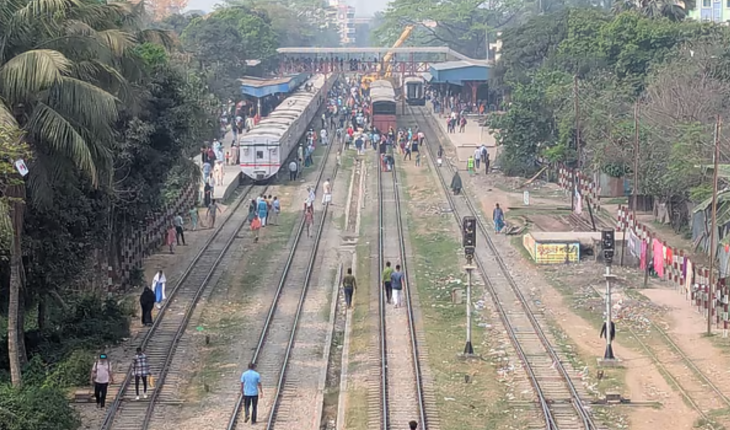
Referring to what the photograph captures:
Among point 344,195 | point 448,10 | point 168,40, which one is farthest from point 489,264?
point 448,10

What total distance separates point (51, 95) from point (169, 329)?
849cm

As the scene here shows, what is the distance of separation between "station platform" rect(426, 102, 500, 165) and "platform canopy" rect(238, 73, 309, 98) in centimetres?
1094

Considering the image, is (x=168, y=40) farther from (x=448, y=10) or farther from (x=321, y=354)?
(x=448, y=10)

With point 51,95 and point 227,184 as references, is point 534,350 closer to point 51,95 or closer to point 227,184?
point 51,95

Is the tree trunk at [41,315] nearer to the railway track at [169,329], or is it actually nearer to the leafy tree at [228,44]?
the railway track at [169,329]

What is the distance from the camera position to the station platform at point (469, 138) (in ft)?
197

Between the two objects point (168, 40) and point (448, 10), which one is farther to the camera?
point (448, 10)

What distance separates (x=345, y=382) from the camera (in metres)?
22.4

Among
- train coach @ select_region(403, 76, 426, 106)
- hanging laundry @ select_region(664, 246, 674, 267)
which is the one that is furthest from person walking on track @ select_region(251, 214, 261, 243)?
train coach @ select_region(403, 76, 426, 106)

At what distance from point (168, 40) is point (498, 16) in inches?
4257

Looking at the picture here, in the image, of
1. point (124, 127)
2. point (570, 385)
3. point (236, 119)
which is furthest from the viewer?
point (236, 119)

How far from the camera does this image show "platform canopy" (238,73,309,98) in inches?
3125

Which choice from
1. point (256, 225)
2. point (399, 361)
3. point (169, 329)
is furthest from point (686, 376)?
point (256, 225)

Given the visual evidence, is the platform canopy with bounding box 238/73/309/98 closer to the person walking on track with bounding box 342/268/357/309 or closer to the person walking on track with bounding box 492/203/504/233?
the person walking on track with bounding box 492/203/504/233
